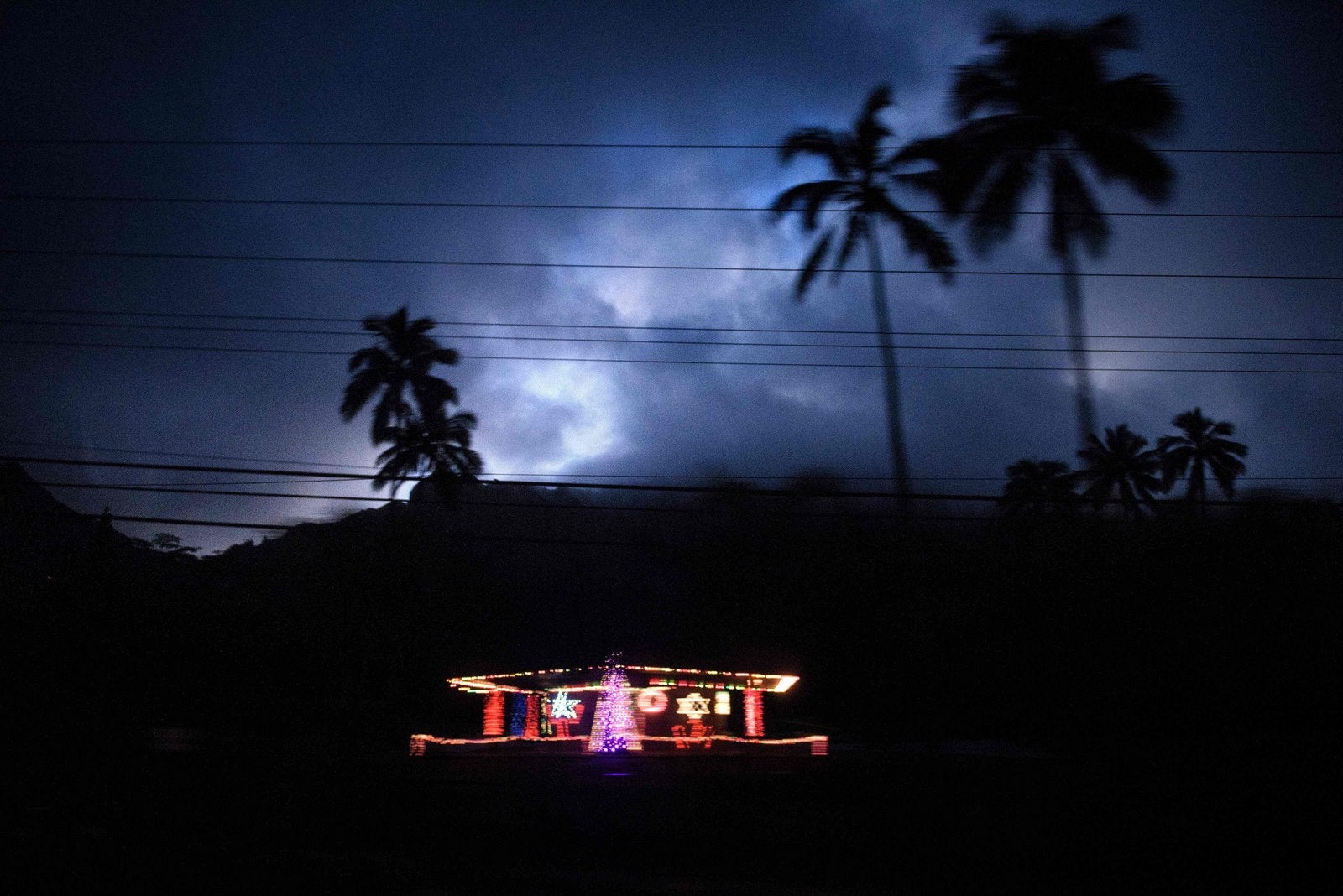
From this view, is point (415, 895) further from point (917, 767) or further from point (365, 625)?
point (365, 625)

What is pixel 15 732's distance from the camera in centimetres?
1917

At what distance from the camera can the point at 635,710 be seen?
29.2 metres

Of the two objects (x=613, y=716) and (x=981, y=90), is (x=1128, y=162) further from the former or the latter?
(x=613, y=716)

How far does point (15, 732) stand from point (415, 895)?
584 inches

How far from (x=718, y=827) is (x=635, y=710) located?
1732 cm

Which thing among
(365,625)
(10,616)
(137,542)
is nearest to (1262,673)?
(365,625)

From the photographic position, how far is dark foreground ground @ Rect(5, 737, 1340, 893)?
10.1 metres

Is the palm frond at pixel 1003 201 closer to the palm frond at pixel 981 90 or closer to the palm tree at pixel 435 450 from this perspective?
the palm frond at pixel 981 90

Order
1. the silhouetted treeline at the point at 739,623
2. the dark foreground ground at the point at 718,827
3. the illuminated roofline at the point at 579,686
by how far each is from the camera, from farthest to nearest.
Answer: the illuminated roofline at the point at 579,686 < the silhouetted treeline at the point at 739,623 < the dark foreground ground at the point at 718,827

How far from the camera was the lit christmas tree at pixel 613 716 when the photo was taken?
28.8 metres

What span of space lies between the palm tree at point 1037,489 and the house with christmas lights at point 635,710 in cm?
903

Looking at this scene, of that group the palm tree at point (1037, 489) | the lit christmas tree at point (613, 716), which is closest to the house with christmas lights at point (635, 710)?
the lit christmas tree at point (613, 716)

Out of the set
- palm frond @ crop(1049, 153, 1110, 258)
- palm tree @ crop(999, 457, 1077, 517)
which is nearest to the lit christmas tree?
palm tree @ crop(999, 457, 1077, 517)

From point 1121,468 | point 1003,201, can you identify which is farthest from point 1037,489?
point 1003,201
